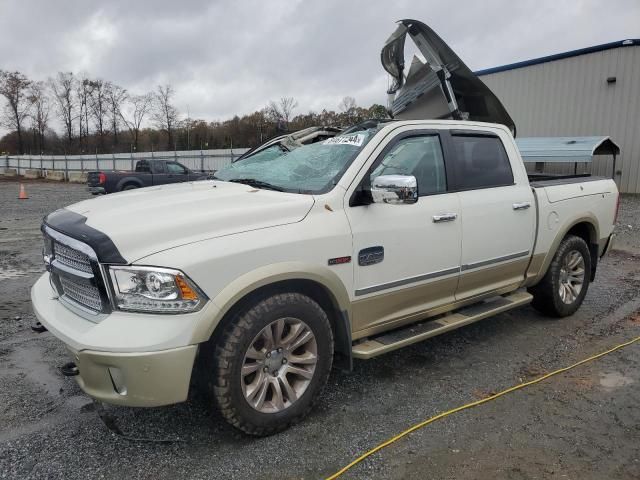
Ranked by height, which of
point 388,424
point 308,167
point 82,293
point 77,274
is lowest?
point 388,424

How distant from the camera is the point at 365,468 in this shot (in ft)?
8.77

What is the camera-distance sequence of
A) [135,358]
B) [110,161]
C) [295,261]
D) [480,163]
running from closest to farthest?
[135,358] → [295,261] → [480,163] → [110,161]

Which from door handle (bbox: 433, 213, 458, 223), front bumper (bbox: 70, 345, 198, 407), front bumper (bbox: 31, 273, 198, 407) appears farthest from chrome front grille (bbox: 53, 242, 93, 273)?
door handle (bbox: 433, 213, 458, 223)

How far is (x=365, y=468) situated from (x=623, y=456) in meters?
1.46

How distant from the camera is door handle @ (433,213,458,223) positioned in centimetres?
359

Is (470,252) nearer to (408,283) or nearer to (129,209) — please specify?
(408,283)

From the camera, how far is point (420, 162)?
3748 mm

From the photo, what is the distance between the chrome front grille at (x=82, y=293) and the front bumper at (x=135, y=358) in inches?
5.4

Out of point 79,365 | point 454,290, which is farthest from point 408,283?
point 79,365

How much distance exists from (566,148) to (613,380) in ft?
51.9

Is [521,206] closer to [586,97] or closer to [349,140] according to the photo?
[349,140]

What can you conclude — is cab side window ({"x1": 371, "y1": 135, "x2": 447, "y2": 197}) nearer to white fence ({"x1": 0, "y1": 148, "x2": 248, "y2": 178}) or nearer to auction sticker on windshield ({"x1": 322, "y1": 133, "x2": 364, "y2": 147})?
auction sticker on windshield ({"x1": 322, "y1": 133, "x2": 364, "y2": 147})

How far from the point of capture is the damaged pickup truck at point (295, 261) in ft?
8.21

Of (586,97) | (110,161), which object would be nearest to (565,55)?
(586,97)
